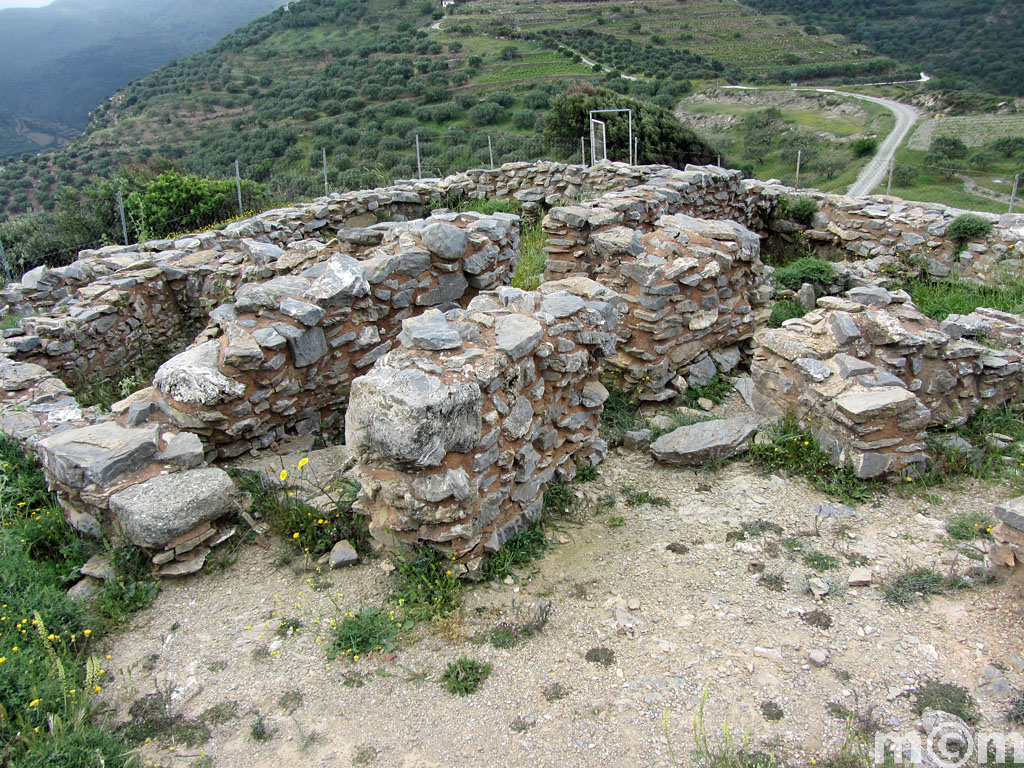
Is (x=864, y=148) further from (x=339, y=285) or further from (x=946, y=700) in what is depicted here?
(x=946, y=700)

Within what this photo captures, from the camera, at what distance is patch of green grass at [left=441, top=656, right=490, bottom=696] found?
3.86m

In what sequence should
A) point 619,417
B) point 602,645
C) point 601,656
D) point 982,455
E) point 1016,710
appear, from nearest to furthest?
1. point 1016,710
2. point 601,656
3. point 602,645
4. point 982,455
5. point 619,417

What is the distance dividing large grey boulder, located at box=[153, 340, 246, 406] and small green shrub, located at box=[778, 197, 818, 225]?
446 inches

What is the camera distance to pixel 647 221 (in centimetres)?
1052

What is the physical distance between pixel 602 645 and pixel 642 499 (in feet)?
5.80

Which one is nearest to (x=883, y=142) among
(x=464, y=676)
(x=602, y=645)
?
(x=602, y=645)

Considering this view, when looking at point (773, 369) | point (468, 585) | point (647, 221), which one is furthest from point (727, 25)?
point (468, 585)

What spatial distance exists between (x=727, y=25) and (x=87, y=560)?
64.7m

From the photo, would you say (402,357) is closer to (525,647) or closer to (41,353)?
(525,647)

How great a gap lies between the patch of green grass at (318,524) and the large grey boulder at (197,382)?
1.16 m

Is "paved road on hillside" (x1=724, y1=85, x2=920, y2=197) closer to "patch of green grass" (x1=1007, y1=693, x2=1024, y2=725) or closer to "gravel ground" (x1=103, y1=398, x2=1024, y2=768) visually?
"gravel ground" (x1=103, y1=398, x2=1024, y2=768)

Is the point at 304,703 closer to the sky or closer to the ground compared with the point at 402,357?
closer to the ground

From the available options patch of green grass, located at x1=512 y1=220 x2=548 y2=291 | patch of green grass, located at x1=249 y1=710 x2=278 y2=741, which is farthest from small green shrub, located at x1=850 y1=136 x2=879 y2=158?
patch of green grass, located at x1=249 y1=710 x2=278 y2=741

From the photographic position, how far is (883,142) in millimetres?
32562
